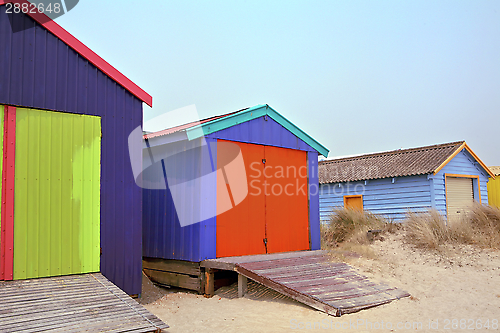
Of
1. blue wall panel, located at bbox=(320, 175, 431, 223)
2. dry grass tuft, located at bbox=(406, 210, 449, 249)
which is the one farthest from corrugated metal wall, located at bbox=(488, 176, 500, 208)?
dry grass tuft, located at bbox=(406, 210, 449, 249)

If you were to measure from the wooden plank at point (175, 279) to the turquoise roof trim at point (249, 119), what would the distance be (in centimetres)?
276

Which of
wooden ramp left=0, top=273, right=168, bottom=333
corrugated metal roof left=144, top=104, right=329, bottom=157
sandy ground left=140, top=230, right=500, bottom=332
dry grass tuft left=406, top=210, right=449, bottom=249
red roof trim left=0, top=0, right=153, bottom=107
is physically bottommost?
sandy ground left=140, top=230, right=500, bottom=332

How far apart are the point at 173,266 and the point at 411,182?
10400mm

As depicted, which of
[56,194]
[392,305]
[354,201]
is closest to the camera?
[56,194]

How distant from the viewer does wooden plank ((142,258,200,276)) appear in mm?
7781

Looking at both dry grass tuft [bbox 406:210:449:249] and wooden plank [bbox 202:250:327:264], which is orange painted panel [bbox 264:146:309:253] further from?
dry grass tuft [bbox 406:210:449:249]

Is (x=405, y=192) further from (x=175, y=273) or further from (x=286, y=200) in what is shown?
(x=175, y=273)

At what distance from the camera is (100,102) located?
6.38 m

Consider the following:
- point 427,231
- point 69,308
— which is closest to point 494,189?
point 427,231

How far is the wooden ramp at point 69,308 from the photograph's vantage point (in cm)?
430

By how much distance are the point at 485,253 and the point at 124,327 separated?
7889mm

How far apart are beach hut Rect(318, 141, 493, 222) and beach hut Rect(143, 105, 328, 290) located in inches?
226

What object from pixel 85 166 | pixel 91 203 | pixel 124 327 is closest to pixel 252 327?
pixel 124 327

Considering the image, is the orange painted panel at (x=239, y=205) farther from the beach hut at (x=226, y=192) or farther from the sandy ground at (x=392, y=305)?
the sandy ground at (x=392, y=305)
